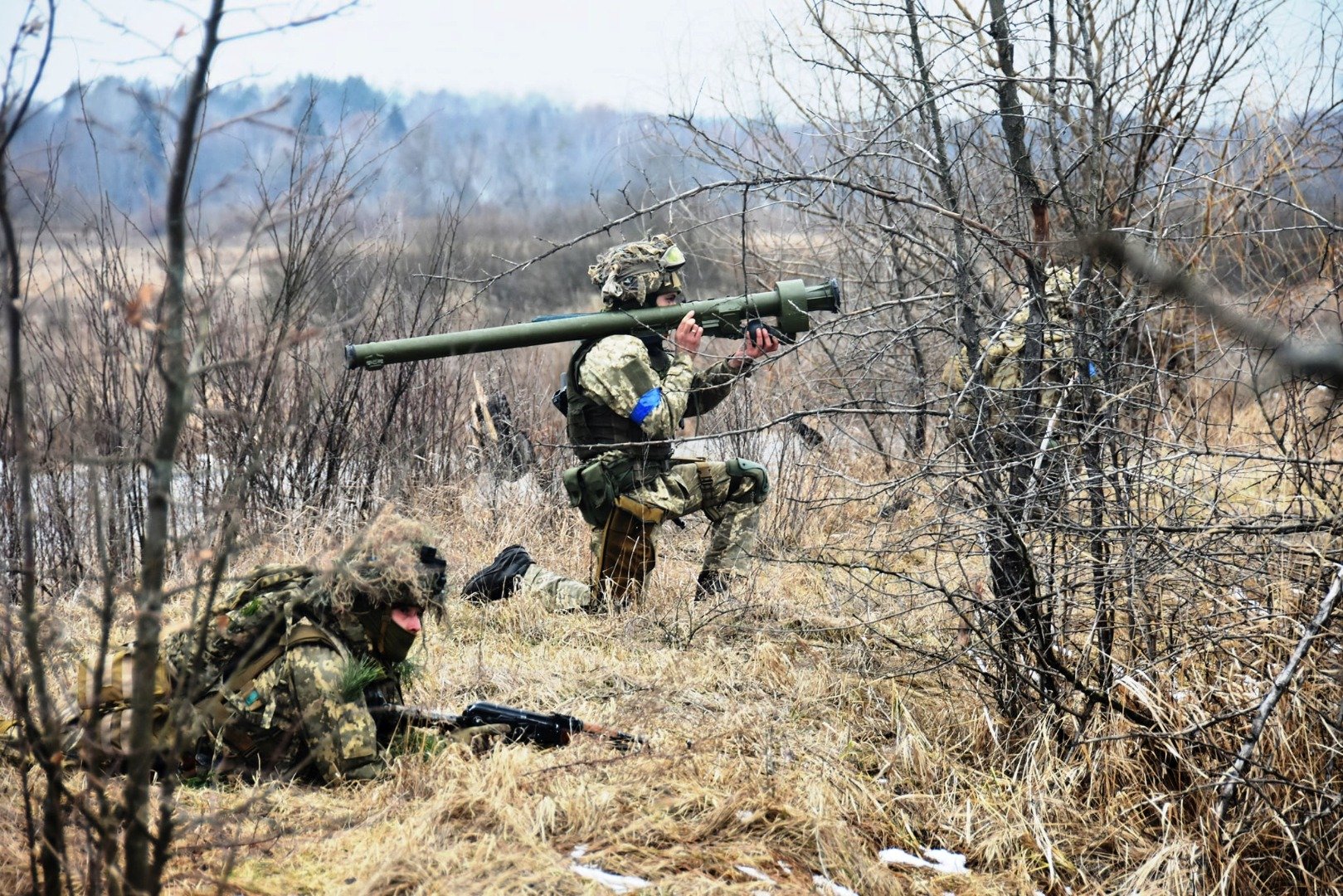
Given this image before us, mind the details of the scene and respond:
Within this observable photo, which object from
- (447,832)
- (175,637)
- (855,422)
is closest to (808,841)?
(447,832)

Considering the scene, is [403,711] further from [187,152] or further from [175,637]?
[187,152]

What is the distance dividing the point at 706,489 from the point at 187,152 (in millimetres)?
4530

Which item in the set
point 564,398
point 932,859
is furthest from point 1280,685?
point 564,398

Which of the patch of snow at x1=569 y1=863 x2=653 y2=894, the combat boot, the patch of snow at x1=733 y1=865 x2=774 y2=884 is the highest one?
the combat boot

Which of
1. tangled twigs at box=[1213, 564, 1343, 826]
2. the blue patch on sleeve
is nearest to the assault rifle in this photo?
tangled twigs at box=[1213, 564, 1343, 826]

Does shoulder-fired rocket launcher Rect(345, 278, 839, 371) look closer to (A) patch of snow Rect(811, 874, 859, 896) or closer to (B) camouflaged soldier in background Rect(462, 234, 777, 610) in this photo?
(B) camouflaged soldier in background Rect(462, 234, 777, 610)

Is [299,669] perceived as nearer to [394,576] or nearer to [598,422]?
[394,576]

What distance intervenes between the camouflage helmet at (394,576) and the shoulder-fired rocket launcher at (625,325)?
5.32 feet

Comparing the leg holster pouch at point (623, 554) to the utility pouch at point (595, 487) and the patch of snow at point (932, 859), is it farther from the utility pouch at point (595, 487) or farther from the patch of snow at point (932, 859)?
the patch of snow at point (932, 859)

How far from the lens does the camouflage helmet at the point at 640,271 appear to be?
5.83 meters

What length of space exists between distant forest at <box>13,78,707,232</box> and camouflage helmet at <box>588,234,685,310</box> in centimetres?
30

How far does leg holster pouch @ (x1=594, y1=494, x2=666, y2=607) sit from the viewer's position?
603cm

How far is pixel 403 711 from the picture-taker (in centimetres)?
410

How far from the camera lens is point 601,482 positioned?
19.7 ft
